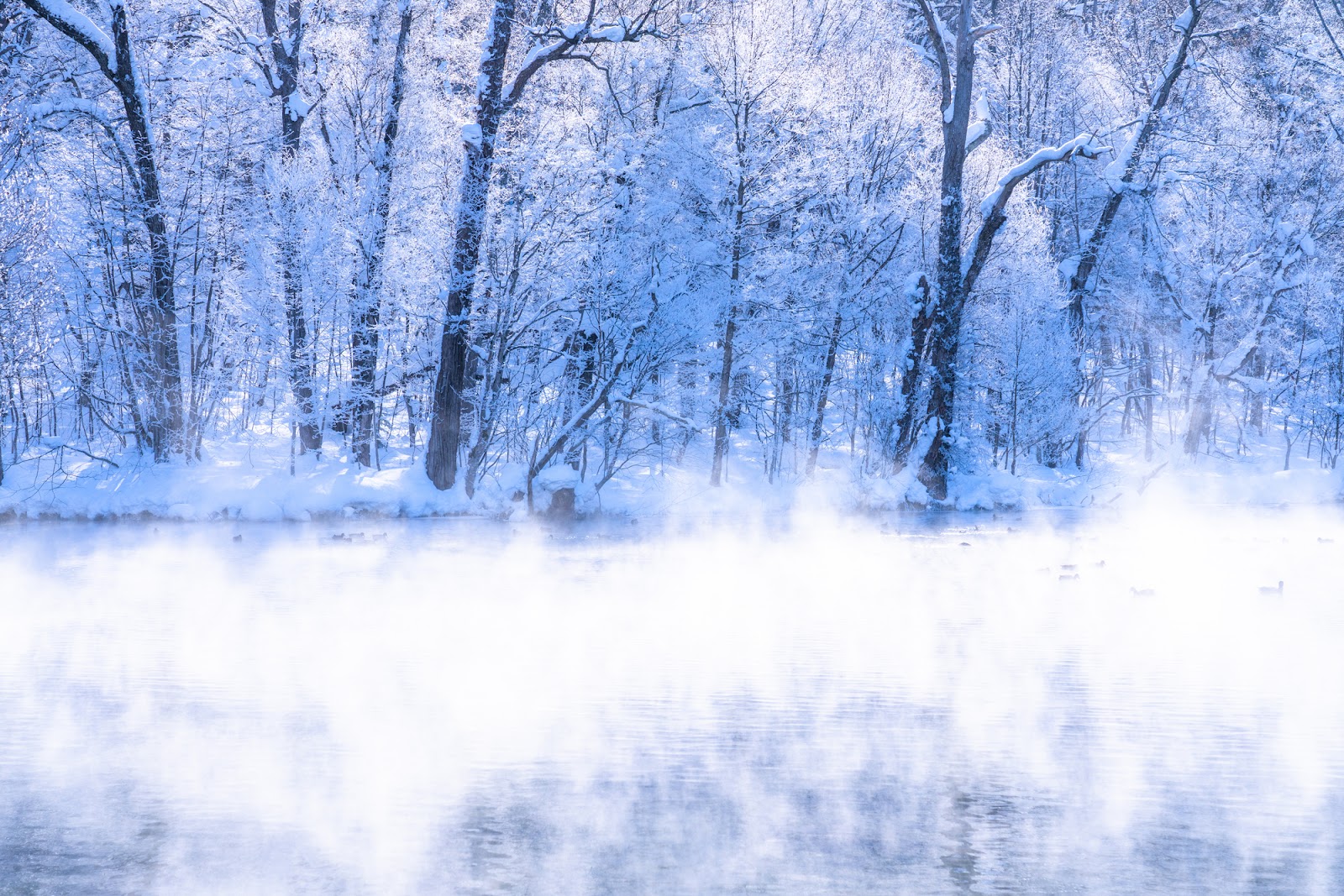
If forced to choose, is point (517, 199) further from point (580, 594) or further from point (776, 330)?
point (580, 594)

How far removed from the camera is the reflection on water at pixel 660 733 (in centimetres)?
462

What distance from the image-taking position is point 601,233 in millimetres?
19188

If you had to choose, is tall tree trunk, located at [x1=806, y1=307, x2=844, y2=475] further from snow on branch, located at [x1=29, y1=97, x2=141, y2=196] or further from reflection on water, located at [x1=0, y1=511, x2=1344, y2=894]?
snow on branch, located at [x1=29, y1=97, x2=141, y2=196]

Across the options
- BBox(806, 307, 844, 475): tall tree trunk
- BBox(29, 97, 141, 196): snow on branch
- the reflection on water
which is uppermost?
BBox(29, 97, 141, 196): snow on branch

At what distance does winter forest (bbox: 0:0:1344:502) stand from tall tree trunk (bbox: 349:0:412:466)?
0.10 meters

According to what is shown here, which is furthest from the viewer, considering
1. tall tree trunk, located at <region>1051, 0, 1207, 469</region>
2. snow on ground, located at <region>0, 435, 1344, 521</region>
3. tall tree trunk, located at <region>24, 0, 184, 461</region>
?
tall tree trunk, located at <region>1051, 0, 1207, 469</region>

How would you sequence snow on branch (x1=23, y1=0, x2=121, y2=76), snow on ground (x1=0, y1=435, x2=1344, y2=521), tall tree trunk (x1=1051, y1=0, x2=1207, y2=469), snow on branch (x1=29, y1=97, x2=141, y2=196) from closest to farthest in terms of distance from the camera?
snow on branch (x1=23, y1=0, x2=121, y2=76)
snow on ground (x1=0, y1=435, x2=1344, y2=521)
snow on branch (x1=29, y1=97, x2=141, y2=196)
tall tree trunk (x1=1051, y1=0, x2=1207, y2=469)

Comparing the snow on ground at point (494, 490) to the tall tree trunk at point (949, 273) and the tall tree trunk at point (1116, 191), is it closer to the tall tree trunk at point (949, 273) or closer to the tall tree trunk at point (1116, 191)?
the tall tree trunk at point (949, 273)

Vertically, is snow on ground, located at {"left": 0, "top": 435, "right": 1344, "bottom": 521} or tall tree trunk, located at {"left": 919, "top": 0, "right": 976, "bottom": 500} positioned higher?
tall tree trunk, located at {"left": 919, "top": 0, "right": 976, "bottom": 500}

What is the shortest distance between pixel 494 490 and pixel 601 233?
4446 mm

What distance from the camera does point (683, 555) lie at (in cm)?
1418

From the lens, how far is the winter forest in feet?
60.7

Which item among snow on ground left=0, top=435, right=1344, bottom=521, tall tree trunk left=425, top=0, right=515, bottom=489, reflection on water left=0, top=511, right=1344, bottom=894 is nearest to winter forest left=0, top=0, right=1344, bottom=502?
tall tree trunk left=425, top=0, right=515, bottom=489

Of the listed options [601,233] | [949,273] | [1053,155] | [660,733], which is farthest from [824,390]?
[660,733]
